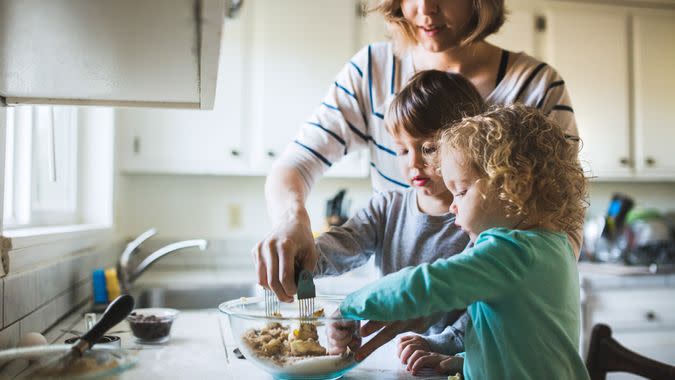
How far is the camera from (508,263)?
75cm

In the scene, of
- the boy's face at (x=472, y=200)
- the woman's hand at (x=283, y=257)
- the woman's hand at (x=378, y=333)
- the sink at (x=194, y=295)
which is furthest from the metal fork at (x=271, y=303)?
the sink at (x=194, y=295)

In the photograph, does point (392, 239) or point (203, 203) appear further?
point (203, 203)

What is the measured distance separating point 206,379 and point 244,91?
6.39 feet

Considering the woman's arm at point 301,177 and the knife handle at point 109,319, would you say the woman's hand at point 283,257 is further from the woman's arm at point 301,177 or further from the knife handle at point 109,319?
the knife handle at point 109,319

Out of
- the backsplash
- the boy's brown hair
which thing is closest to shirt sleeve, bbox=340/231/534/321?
the boy's brown hair

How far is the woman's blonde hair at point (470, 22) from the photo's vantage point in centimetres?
116

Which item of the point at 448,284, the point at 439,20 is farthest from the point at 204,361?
the point at 439,20

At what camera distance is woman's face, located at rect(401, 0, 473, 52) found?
1145 millimetres

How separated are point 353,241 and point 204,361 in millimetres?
368

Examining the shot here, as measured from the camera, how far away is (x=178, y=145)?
267 centimetres

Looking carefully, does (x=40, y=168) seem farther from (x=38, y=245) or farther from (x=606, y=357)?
(x=606, y=357)

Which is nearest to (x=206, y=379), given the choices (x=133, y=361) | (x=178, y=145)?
(x=133, y=361)

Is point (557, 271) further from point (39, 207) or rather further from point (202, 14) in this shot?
point (39, 207)

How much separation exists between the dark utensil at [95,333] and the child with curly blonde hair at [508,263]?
30cm
